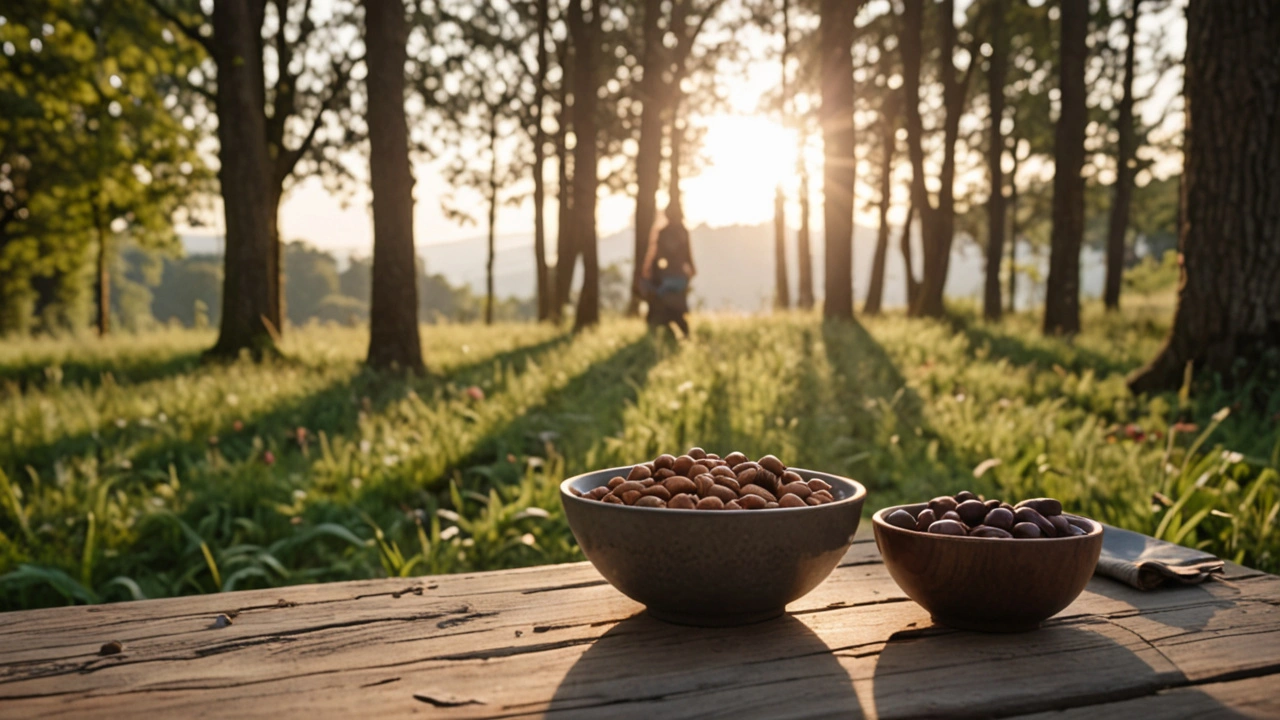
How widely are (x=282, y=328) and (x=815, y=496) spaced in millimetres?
15898

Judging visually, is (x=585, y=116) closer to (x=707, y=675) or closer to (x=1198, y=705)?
(x=707, y=675)

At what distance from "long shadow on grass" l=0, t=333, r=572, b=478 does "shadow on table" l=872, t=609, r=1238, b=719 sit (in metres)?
5.02

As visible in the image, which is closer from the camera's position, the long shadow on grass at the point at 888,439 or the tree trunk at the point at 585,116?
the long shadow on grass at the point at 888,439

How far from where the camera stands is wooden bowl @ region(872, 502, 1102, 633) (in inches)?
63.3

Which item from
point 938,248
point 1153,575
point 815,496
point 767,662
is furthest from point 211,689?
point 938,248

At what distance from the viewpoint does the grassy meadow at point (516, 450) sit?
165 inches

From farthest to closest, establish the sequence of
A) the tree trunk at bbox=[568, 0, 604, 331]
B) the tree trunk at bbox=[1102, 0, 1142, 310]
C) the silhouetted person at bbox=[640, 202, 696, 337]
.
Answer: the tree trunk at bbox=[1102, 0, 1142, 310] < the tree trunk at bbox=[568, 0, 604, 331] < the silhouetted person at bbox=[640, 202, 696, 337]

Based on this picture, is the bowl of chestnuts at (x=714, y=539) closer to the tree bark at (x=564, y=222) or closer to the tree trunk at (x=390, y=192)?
the tree trunk at (x=390, y=192)

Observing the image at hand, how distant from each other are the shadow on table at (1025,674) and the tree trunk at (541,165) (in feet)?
65.7

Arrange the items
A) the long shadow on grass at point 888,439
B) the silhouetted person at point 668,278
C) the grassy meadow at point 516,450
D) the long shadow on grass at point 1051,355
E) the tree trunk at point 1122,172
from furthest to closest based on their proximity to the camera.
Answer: the tree trunk at point 1122,172 < the silhouetted person at point 668,278 < the long shadow on grass at point 1051,355 < the long shadow on grass at point 888,439 < the grassy meadow at point 516,450

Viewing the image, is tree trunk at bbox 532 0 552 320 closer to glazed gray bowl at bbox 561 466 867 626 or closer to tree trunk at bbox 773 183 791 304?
tree trunk at bbox 773 183 791 304

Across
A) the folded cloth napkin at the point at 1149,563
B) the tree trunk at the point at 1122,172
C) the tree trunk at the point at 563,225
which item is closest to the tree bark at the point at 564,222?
the tree trunk at the point at 563,225

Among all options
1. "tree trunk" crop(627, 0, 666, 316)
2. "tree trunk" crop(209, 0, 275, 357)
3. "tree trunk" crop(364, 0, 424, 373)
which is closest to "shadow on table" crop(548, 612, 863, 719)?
"tree trunk" crop(364, 0, 424, 373)

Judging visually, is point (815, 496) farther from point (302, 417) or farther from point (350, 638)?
point (302, 417)
